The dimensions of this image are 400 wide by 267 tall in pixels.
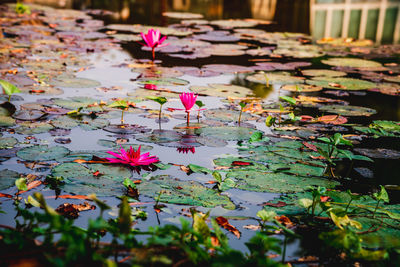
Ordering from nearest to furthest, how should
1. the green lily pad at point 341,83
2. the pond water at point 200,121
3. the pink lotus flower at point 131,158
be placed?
the pond water at point 200,121, the pink lotus flower at point 131,158, the green lily pad at point 341,83

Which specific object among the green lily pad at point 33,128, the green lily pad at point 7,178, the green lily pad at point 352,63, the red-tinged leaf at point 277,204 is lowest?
the red-tinged leaf at point 277,204

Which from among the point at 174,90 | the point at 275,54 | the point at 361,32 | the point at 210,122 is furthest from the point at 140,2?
the point at 210,122

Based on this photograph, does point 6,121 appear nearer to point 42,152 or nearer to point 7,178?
point 42,152

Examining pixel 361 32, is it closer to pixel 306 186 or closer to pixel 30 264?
pixel 306 186

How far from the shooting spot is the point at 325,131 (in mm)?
2498

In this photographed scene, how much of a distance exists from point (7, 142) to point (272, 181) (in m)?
1.25

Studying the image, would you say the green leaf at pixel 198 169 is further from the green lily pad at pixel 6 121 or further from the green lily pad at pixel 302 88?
the green lily pad at pixel 302 88

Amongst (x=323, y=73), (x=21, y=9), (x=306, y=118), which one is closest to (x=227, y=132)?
(x=306, y=118)

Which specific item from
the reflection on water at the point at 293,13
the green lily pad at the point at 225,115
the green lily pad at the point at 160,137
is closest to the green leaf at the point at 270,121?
the green lily pad at the point at 225,115

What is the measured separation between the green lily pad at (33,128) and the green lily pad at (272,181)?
102 cm

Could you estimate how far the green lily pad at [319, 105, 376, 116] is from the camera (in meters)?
2.82

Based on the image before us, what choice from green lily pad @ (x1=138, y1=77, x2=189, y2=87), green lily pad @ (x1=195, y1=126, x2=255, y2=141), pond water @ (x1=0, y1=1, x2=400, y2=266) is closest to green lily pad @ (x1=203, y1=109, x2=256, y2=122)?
pond water @ (x1=0, y1=1, x2=400, y2=266)

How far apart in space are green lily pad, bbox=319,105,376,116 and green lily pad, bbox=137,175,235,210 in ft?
4.71

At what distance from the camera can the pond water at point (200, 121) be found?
→ 1.73m
